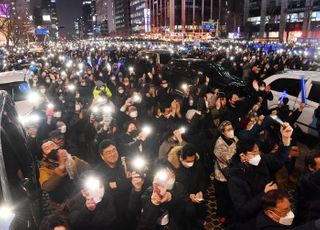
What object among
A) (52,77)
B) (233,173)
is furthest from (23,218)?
(52,77)

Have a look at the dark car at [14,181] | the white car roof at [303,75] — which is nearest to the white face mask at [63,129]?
the dark car at [14,181]

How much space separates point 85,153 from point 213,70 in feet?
27.2

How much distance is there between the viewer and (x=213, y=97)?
894cm

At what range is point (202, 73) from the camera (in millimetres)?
13594

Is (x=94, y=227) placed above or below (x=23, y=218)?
below

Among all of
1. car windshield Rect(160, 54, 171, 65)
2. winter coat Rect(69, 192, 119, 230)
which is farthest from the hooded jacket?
car windshield Rect(160, 54, 171, 65)

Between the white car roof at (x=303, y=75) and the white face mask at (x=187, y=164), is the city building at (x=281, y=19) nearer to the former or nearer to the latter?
the white car roof at (x=303, y=75)

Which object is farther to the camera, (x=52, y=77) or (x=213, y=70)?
(x=213, y=70)

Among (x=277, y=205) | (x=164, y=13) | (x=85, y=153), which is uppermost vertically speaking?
(x=164, y=13)

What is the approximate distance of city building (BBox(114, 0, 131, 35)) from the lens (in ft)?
537

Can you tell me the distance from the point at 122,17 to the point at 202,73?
166793mm

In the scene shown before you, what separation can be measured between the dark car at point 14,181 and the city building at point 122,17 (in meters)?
162

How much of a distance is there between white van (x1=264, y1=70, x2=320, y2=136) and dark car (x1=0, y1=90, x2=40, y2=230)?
666 centimetres

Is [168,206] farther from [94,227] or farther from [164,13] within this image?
[164,13]
